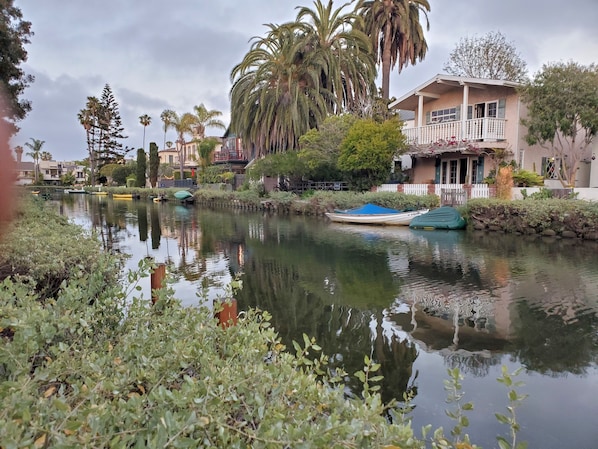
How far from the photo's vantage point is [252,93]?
32.9 metres

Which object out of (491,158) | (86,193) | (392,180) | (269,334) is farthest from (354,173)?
(86,193)

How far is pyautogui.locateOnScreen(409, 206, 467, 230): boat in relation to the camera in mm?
18031

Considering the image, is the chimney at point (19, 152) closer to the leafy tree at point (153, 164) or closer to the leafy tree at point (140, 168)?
the leafy tree at point (153, 164)

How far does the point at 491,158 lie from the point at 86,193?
52.6 metres

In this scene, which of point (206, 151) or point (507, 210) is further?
point (206, 151)

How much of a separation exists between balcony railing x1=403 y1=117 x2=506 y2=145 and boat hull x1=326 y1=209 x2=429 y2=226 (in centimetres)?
650

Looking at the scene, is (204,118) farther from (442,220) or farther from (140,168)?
(442,220)

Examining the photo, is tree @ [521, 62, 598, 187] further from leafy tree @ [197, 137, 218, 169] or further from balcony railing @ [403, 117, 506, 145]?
leafy tree @ [197, 137, 218, 169]

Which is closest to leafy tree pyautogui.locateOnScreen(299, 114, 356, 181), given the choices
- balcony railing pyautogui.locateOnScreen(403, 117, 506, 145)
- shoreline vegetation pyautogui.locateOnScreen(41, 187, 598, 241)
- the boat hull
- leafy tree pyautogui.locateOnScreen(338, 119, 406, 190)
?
leafy tree pyautogui.locateOnScreen(338, 119, 406, 190)

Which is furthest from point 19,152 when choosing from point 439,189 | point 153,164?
point 153,164

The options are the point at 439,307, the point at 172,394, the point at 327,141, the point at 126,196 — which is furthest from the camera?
the point at 126,196

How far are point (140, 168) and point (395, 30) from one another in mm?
37316

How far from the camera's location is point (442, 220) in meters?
18.1

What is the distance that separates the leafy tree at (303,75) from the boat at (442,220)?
47.9 feet
